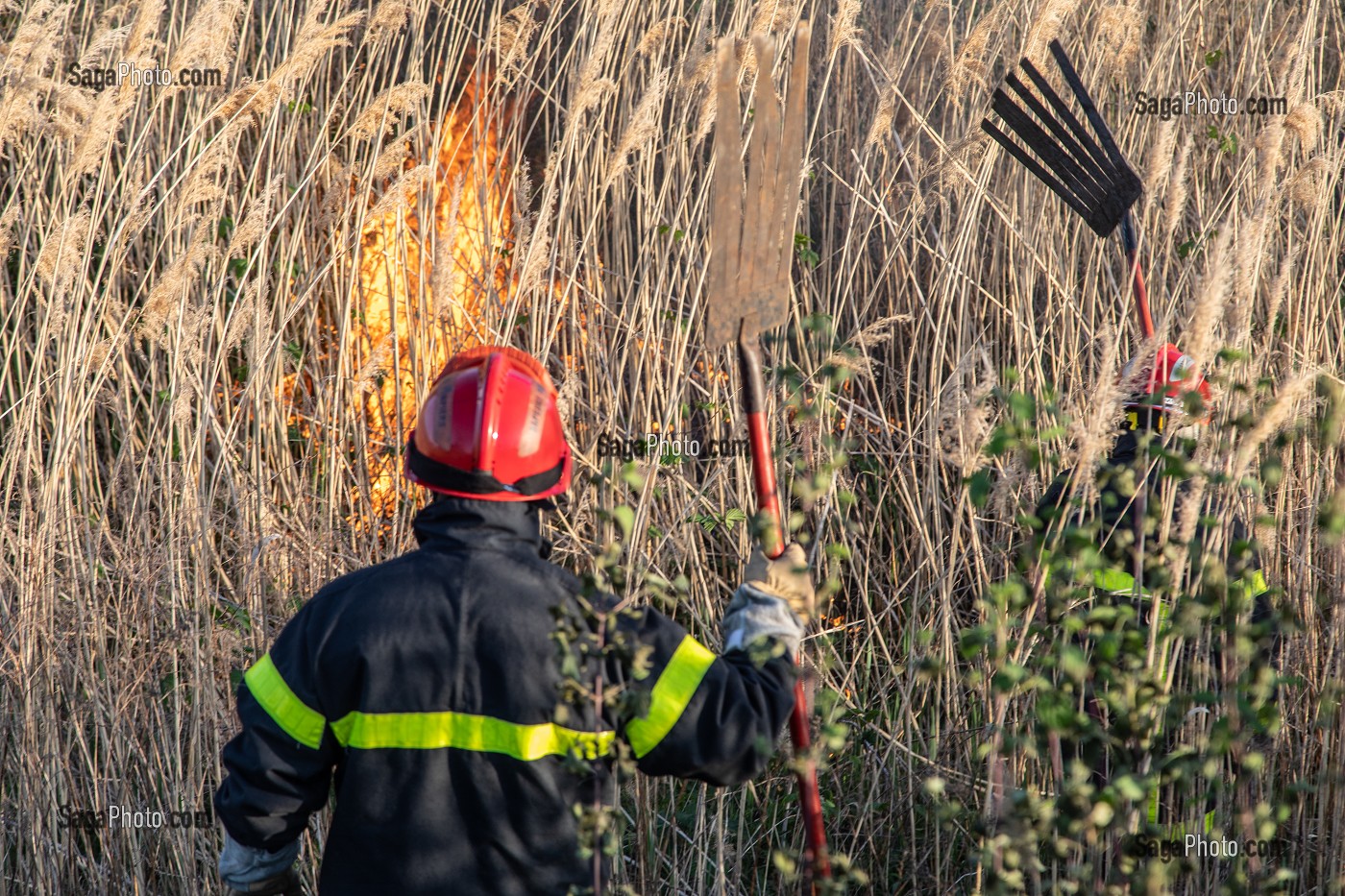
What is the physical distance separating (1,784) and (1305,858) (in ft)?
9.77

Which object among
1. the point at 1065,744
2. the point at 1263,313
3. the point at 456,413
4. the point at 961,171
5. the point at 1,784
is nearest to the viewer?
the point at 456,413

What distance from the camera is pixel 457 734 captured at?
5.79ft

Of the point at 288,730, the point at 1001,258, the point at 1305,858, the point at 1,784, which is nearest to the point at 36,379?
the point at 1,784

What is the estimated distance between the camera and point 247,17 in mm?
3754

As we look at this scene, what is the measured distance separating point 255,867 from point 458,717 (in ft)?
1.64

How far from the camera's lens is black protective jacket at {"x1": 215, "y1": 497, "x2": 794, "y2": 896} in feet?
5.72

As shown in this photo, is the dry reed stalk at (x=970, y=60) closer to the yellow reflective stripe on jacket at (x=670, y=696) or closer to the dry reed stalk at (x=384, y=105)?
the dry reed stalk at (x=384, y=105)

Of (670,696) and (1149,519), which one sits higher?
(1149,519)

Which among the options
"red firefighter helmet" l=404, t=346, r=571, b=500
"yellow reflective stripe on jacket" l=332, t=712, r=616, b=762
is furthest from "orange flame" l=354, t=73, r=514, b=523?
"yellow reflective stripe on jacket" l=332, t=712, r=616, b=762

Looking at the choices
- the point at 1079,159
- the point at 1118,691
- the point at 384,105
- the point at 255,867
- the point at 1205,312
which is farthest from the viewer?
the point at 384,105

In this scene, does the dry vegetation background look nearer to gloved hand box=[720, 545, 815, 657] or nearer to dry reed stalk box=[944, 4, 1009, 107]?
dry reed stalk box=[944, 4, 1009, 107]

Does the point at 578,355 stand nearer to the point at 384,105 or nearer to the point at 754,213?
the point at 384,105

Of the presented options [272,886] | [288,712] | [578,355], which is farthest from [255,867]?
[578,355]

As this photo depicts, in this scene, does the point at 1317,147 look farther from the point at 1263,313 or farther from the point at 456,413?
the point at 456,413
